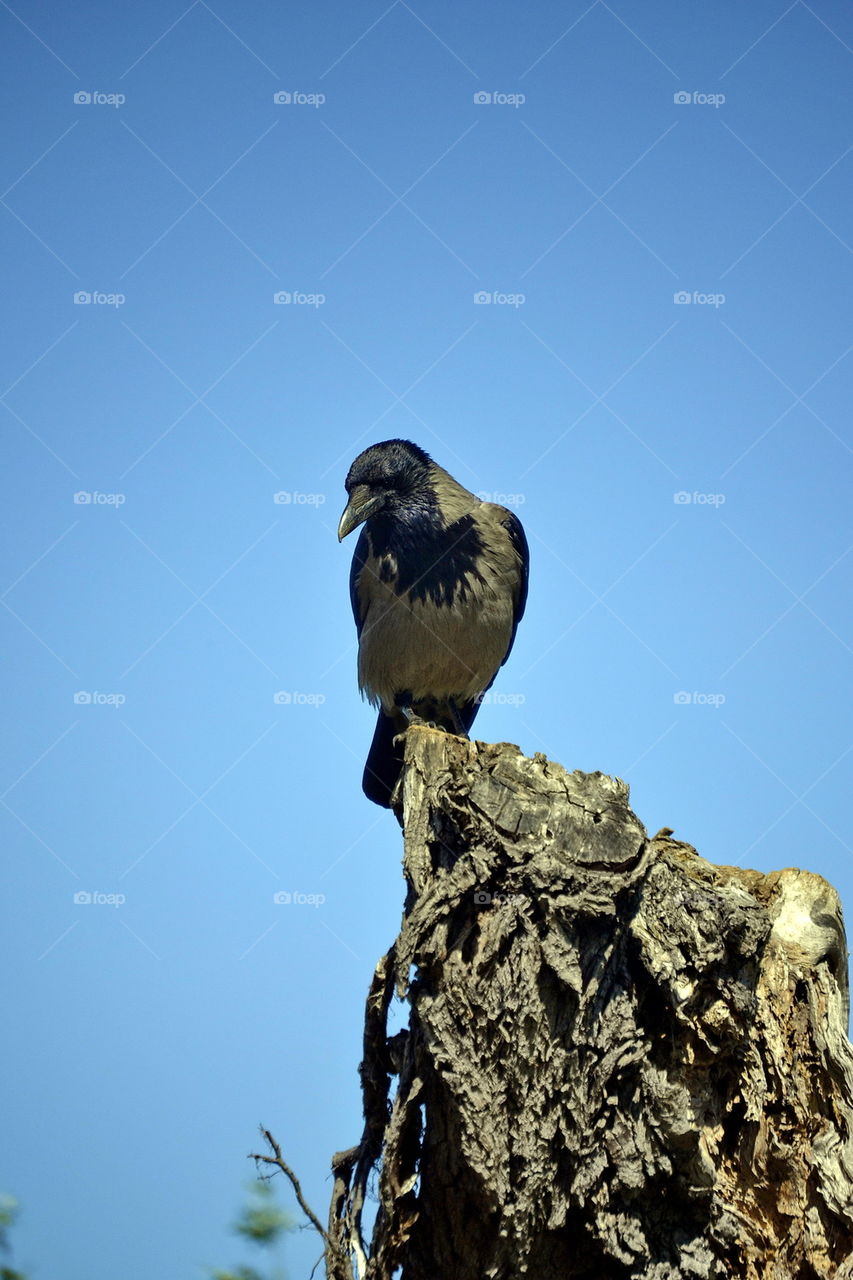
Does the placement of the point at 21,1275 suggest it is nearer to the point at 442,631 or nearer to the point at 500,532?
the point at 442,631

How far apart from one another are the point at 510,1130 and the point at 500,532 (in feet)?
17.1

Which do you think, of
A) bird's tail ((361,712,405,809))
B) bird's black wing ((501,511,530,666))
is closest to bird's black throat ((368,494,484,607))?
bird's black wing ((501,511,530,666))

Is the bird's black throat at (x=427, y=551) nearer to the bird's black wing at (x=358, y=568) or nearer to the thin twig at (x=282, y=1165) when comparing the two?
the bird's black wing at (x=358, y=568)

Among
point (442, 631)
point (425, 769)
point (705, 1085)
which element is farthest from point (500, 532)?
point (705, 1085)

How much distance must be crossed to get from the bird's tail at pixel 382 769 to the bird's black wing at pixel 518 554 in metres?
1.11

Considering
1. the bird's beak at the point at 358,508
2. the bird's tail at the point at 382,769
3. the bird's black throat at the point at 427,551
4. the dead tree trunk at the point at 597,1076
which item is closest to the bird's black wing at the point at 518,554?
the bird's black throat at the point at 427,551

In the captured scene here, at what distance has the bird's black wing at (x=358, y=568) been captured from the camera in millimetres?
7738

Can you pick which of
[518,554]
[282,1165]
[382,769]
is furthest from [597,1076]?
[518,554]

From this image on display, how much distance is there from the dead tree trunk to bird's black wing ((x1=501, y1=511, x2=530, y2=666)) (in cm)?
447

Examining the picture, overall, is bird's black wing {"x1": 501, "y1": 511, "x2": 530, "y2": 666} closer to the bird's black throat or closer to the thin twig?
the bird's black throat

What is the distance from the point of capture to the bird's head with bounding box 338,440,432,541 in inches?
291

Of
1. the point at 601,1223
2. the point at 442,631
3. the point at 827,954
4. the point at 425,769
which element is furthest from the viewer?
the point at 442,631

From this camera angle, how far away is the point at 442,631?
7188mm

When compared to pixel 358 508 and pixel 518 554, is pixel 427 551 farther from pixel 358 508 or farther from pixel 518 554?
pixel 518 554
